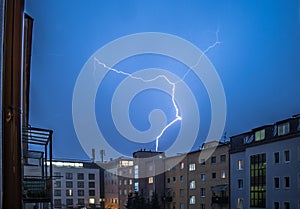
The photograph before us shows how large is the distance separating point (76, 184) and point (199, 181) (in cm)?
191

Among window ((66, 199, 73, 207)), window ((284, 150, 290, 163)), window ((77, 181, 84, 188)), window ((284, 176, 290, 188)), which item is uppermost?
window ((284, 150, 290, 163))

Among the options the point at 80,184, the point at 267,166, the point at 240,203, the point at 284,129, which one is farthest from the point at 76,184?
the point at 240,203

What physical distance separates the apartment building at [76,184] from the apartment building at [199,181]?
1.44 meters

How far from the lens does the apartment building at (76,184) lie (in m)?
1.93

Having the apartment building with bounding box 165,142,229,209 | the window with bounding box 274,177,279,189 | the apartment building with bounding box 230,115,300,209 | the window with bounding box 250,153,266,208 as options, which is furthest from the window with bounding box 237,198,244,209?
the window with bounding box 274,177,279,189

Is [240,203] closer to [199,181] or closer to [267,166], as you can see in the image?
[199,181]

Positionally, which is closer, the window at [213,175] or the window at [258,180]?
the window at [258,180]

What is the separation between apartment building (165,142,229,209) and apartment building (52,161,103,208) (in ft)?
4.72

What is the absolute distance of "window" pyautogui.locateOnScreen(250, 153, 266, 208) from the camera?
304 cm

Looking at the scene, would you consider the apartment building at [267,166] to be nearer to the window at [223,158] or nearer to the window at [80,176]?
the window at [223,158]

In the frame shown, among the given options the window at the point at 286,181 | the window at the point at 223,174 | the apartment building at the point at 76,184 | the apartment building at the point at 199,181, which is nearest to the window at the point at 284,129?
the window at the point at 286,181

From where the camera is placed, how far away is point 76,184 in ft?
6.76

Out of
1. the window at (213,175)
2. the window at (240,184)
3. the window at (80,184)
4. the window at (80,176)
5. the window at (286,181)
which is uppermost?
the window at (80,176)

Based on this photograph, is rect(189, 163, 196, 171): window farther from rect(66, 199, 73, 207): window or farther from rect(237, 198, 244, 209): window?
rect(66, 199, 73, 207): window
